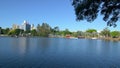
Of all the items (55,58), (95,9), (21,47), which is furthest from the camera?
(21,47)

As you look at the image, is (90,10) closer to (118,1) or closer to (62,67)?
(118,1)

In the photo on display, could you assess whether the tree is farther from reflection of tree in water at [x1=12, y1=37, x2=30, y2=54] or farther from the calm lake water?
reflection of tree in water at [x1=12, y1=37, x2=30, y2=54]

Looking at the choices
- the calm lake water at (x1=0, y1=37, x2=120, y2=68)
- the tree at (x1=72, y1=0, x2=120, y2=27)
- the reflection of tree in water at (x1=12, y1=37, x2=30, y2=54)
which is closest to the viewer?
the tree at (x1=72, y1=0, x2=120, y2=27)

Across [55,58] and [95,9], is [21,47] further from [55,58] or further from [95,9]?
[95,9]

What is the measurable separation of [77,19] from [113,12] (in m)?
2.51

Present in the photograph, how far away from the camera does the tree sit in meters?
14.7

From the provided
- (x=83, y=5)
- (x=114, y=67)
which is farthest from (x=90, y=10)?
(x=114, y=67)

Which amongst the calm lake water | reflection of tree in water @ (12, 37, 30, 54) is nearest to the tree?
the calm lake water

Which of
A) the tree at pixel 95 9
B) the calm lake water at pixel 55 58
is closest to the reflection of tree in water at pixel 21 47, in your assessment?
the calm lake water at pixel 55 58

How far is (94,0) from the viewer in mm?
14609

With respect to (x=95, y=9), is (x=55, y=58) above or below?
below

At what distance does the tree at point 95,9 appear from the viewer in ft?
48.2

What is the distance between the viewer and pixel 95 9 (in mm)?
A: 15062

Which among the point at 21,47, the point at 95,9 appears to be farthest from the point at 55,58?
the point at 21,47
